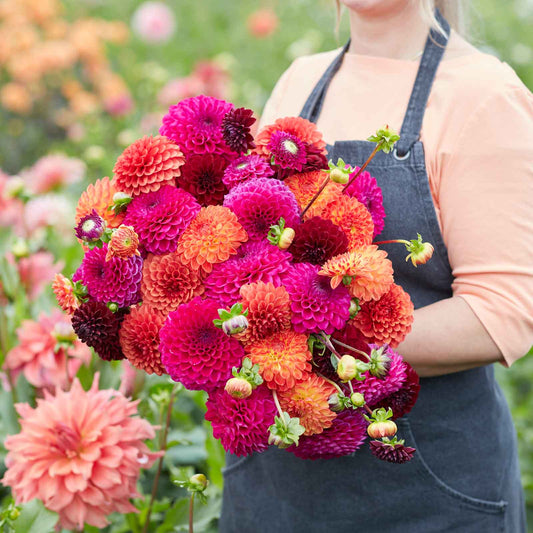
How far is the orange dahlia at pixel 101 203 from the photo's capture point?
2.27 ft

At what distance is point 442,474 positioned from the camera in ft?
3.01

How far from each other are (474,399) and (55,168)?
1364mm

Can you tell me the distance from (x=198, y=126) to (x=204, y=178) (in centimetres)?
6

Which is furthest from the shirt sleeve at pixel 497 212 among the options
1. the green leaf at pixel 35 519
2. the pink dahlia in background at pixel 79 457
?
the green leaf at pixel 35 519

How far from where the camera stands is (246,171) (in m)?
0.69

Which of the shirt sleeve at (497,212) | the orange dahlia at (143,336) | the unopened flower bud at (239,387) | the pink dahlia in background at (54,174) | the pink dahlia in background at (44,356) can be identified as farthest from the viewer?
the pink dahlia in background at (54,174)

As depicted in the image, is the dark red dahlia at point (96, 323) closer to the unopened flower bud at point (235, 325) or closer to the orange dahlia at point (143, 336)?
the orange dahlia at point (143, 336)

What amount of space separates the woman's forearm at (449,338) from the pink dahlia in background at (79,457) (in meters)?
0.39

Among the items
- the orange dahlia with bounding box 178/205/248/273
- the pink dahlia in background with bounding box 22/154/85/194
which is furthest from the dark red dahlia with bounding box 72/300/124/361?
the pink dahlia in background with bounding box 22/154/85/194

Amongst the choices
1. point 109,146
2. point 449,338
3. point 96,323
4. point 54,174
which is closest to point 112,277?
point 96,323

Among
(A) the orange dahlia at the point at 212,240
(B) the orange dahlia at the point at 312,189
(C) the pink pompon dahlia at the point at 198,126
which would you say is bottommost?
(A) the orange dahlia at the point at 212,240

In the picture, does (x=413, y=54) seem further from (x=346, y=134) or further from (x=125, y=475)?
(x=125, y=475)

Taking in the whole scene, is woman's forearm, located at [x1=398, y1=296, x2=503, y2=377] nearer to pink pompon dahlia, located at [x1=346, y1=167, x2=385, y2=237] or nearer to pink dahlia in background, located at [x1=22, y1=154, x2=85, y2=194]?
pink pompon dahlia, located at [x1=346, y1=167, x2=385, y2=237]

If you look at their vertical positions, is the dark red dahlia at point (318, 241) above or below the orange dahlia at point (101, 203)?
above
